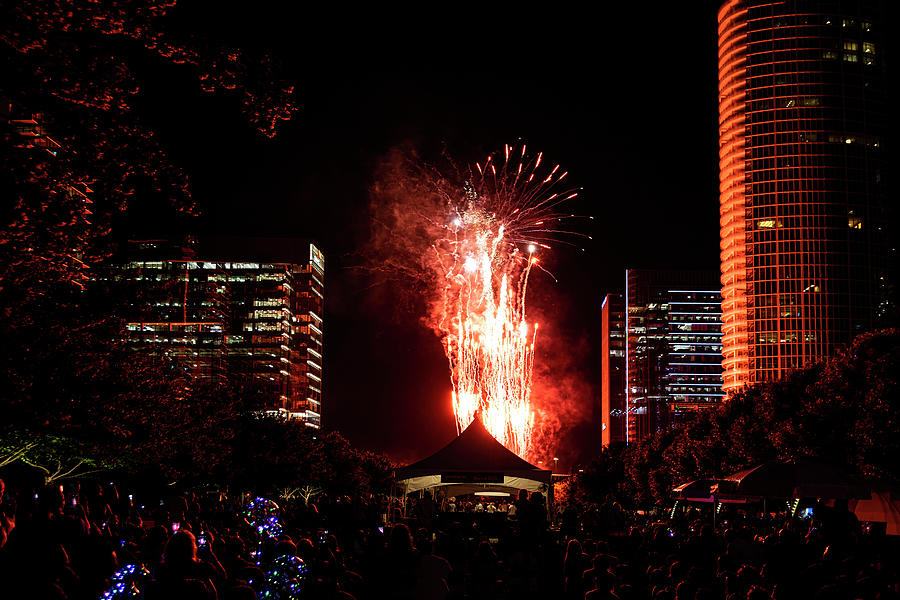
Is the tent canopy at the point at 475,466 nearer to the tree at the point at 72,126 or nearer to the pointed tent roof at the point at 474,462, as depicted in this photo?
the pointed tent roof at the point at 474,462

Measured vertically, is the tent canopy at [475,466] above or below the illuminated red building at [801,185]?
below

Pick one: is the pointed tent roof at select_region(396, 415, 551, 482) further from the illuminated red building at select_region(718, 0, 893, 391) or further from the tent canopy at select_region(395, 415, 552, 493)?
the illuminated red building at select_region(718, 0, 893, 391)

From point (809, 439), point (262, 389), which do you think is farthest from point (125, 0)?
point (262, 389)

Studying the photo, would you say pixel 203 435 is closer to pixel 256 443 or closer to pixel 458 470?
pixel 256 443

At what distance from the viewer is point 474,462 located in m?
25.9

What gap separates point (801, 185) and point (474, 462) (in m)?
143

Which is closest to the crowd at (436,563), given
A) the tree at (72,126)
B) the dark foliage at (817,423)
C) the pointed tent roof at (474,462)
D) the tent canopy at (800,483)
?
the tent canopy at (800,483)

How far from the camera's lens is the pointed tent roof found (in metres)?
25.3

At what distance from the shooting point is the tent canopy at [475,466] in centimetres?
2531

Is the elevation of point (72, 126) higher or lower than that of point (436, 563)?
higher

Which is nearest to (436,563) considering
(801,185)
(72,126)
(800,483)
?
(72,126)

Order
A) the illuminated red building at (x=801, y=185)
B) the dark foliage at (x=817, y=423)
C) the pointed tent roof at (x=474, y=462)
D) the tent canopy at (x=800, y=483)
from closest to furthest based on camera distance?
the tent canopy at (x=800, y=483) → the pointed tent roof at (x=474, y=462) → the dark foliage at (x=817, y=423) → the illuminated red building at (x=801, y=185)

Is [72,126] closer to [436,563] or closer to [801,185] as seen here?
[436,563]

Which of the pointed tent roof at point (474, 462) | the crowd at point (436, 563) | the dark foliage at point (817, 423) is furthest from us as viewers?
the dark foliage at point (817, 423)
